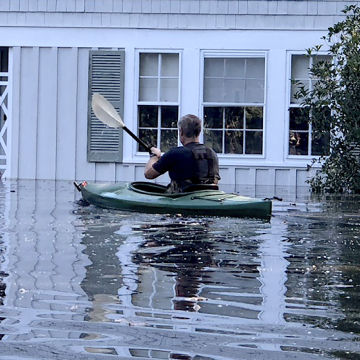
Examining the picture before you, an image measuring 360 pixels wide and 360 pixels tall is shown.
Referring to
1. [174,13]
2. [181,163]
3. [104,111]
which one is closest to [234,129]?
[174,13]

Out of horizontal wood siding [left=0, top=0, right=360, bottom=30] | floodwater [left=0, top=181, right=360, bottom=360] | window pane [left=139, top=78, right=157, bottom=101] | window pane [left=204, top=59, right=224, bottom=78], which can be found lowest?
floodwater [left=0, top=181, right=360, bottom=360]

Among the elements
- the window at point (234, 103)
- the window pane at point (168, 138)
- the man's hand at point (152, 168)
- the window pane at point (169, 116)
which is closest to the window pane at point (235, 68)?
the window at point (234, 103)

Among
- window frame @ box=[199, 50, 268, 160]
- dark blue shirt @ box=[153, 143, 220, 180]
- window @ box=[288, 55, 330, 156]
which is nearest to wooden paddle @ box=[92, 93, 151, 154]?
dark blue shirt @ box=[153, 143, 220, 180]

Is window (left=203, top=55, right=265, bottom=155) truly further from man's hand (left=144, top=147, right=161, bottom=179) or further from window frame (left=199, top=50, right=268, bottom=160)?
man's hand (left=144, top=147, right=161, bottom=179)

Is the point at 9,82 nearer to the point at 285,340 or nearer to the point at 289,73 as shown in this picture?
the point at 289,73

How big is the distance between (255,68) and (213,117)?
1165 mm

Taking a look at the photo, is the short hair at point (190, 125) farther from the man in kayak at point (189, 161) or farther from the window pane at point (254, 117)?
the window pane at point (254, 117)

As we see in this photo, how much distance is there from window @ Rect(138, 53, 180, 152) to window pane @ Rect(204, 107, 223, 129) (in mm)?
542

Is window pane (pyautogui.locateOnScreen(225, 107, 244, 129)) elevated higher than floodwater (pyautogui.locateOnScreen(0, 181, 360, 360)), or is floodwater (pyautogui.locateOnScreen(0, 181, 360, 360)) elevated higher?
window pane (pyautogui.locateOnScreen(225, 107, 244, 129))

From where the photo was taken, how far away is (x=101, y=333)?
14.4ft

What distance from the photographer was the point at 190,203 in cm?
1016

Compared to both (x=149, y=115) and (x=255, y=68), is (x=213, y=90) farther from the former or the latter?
(x=149, y=115)

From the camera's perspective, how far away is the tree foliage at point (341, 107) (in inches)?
621

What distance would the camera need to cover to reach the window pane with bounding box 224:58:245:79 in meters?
18.2
